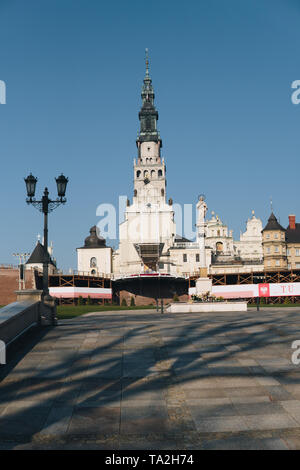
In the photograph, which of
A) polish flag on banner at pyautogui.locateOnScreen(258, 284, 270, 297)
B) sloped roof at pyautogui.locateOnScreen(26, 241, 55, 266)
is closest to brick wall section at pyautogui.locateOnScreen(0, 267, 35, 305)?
sloped roof at pyautogui.locateOnScreen(26, 241, 55, 266)

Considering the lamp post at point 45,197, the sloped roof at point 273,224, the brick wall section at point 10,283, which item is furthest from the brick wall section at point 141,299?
the lamp post at point 45,197

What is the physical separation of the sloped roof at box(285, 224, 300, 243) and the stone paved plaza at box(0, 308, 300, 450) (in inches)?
3345

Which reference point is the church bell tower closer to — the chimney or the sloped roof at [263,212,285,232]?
the sloped roof at [263,212,285,232]

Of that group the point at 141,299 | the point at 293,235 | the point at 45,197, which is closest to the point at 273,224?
the point at 293,235

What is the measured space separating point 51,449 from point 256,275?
75.6 metres

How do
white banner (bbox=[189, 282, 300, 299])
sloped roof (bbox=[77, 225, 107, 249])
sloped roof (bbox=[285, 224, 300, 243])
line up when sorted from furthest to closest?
1. sloped roof (bbox=[77, 225, 107, 249])
2. sloped roof (bbox=[285, 224, 300, 243])
3. white banner (bbox=[189, 282, 300, 299])

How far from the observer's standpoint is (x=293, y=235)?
325 ft

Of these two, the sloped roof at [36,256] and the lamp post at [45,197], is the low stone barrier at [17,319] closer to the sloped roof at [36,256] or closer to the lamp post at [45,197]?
the lamp post at [45,197]

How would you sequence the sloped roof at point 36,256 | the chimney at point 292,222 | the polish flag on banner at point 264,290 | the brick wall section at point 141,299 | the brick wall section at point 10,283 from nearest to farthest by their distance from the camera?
the polish flag on banner at point 264,290
the brick wall section at point 10,283
the brick wall section at point 141,299
the sloped roof at point 36,256
the chimney at point 292,222

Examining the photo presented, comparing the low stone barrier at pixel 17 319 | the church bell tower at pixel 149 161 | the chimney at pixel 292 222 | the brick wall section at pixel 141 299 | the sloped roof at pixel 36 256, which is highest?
the church bell tower at pixel 149 161

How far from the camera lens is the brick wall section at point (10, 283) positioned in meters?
67.1

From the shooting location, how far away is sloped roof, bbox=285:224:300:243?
9719cm

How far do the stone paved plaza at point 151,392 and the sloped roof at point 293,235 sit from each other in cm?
8496
